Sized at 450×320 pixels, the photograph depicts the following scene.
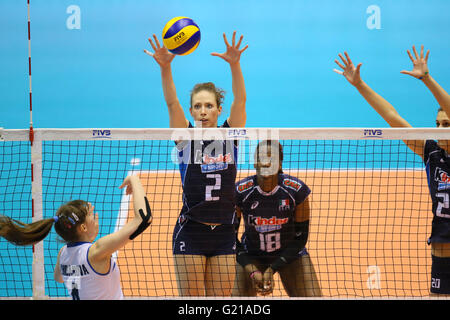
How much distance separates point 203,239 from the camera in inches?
147

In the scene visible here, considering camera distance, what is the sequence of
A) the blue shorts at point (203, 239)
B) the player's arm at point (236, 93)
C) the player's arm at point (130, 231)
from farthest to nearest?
the player's arm at point (236, 93) < the blue shorts at point (203, 239) < the player's arm at point (130, 231)

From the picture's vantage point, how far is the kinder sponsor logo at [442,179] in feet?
12.6

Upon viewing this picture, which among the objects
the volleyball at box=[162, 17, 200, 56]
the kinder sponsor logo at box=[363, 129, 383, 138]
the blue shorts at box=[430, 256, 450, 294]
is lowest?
the blue shorts at box=[430, 256, 450, 294]

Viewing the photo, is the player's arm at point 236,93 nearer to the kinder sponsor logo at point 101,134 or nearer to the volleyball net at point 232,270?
the volleyball net at point 232,270

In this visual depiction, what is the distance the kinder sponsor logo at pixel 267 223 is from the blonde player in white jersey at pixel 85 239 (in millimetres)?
1190

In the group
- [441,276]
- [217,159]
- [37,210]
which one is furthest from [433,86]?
[37,210]

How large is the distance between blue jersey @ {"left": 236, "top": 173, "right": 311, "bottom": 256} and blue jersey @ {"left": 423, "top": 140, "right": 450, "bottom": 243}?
946mm

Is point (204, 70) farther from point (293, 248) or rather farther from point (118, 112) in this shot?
point (293, 248)

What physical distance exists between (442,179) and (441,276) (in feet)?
2.36

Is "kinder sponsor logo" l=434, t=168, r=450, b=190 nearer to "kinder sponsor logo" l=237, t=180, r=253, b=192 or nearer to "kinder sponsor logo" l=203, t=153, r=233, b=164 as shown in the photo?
"kinder sponsor logo" l=237, t=180, r=253, b=192

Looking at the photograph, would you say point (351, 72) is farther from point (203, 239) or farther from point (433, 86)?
point (203, 239)

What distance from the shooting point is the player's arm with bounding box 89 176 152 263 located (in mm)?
2930

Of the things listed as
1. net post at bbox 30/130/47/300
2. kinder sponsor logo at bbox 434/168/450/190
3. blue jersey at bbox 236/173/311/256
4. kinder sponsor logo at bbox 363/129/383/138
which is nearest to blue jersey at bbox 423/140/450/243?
kinder sponsor logo at bbox 434/168/450/190

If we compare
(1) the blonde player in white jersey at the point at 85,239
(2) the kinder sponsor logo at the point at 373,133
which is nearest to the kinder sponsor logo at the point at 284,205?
(2) the kinder sponsor logo at the point at 373,133
